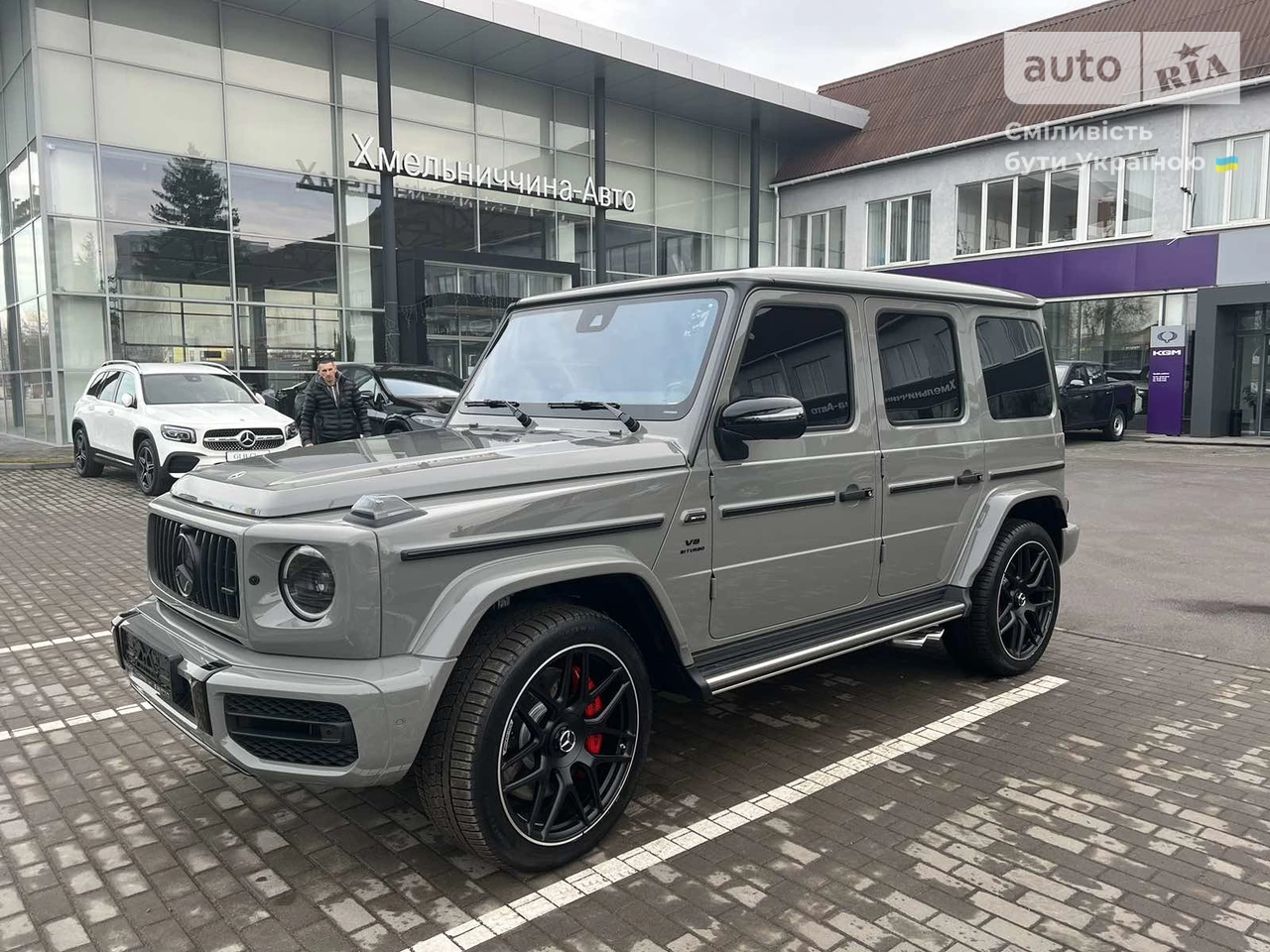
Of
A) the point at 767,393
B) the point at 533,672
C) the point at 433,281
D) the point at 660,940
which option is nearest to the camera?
the point at 660,940

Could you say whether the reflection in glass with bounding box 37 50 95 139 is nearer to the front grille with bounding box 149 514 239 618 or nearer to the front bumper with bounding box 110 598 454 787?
the front grille with bounding box 149 514 239 618

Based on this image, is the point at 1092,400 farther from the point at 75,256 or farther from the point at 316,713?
the point at 316,713

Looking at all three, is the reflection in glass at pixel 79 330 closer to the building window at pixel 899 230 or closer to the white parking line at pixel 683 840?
the white parking line at pixel 683 840

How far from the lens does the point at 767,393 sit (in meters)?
3.93

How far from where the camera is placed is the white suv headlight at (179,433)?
459 inches

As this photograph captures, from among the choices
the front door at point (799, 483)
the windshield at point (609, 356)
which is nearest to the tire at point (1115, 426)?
the front door at point (799, 483)

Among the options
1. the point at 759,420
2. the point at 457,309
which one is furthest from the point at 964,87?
the point at 759,420

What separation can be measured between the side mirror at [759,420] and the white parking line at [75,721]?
302 centimetres

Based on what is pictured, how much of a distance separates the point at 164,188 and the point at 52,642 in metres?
15.6

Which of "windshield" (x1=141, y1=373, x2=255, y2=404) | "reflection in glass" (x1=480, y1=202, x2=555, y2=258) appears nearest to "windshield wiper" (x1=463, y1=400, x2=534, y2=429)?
"windshield" (x1=141, y1=373, x2=255, y2=404)

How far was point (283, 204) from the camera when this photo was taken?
67.6ft

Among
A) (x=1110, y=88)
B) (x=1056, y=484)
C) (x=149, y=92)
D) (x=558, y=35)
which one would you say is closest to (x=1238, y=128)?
(x=1110, y=88)

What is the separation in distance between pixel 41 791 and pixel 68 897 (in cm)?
99

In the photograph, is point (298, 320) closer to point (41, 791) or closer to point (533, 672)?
point (41, 791)
